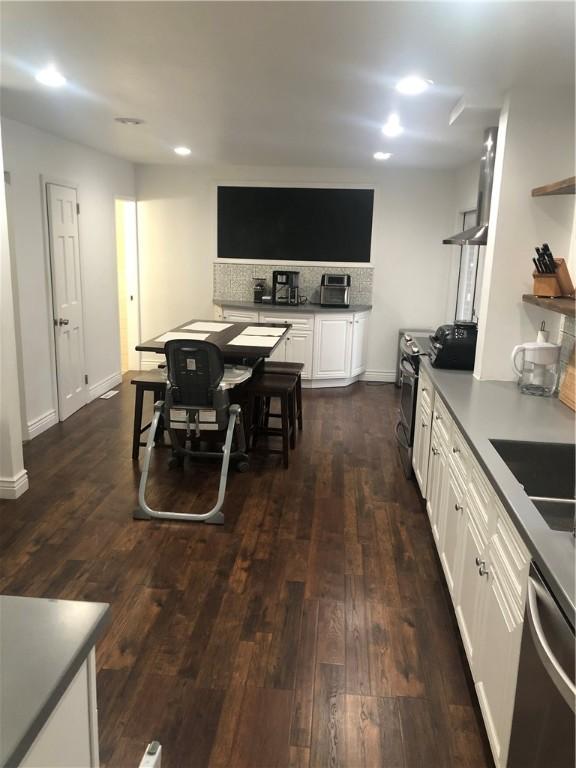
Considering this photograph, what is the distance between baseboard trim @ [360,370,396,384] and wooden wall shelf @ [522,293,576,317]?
3.84m

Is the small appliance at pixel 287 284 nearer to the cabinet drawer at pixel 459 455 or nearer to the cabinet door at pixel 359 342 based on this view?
the cabinet door at pixel 359 342

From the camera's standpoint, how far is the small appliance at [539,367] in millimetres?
2998

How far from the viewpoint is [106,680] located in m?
2.15

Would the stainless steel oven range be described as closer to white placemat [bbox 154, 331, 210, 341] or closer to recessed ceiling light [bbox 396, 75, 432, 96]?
white placemat [bbox 154, 331, 210, 341]

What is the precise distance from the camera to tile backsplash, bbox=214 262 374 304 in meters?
6.80

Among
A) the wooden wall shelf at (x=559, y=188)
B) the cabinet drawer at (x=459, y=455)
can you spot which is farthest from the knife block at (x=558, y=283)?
the cabinet drawer at (x=459, y=455)

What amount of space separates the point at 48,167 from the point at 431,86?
10.8 ft

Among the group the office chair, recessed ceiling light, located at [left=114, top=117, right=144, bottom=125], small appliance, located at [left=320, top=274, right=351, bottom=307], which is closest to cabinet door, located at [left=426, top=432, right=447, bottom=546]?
the office chair

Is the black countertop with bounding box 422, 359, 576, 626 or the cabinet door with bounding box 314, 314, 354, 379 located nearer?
the black countertop with bounding box 422, 359, 576, 626

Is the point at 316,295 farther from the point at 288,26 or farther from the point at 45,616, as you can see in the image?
the point at 45,616

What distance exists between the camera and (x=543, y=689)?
4.39ft

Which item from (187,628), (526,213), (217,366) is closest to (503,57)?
(526,213)

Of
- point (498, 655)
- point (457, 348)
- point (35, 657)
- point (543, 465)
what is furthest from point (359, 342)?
point (35, 657)

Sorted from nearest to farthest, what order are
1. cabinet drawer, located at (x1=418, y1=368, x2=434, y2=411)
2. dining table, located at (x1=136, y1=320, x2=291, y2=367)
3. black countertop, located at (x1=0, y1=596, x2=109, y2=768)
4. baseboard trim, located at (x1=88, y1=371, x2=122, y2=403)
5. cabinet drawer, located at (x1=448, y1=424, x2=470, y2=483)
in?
black countertop, located at (x1=0, y1=596, x2=109, y2=768)
cabinet drawer, located at (x1=448, y1=424, x2=470, y2=483)
cabinet drawer, located at (x1=418, y1=368, x2=434, y2=411)
dining table, located at (x1=136, y1=320, x2=291, y2=367)
baseboard trim, located at (x1=88, y1=371, x2=122, y2=403)
